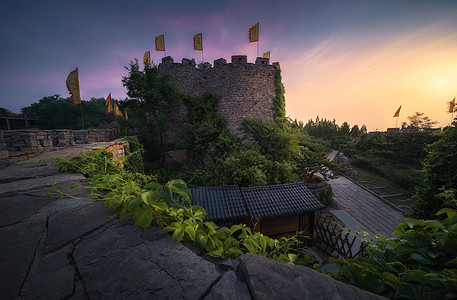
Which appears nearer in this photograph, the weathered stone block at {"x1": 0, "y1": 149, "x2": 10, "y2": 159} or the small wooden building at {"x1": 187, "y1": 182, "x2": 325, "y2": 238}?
the weathered stone block at {"x1": 0, "y1": 149, "x2": 10, "y2": 159}

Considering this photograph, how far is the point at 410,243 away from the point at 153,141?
15409 millimetres

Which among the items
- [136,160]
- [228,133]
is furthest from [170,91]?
[136,160]

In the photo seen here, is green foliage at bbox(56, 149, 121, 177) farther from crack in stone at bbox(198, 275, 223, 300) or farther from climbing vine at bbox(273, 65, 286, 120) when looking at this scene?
climbing vine at bbox(273, 65, 286, 120)

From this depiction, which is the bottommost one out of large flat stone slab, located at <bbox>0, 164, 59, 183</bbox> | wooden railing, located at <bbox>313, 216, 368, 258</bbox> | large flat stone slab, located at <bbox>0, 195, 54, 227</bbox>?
wooden railing, located at <bbox>313, 216, 368, 258</bbox>

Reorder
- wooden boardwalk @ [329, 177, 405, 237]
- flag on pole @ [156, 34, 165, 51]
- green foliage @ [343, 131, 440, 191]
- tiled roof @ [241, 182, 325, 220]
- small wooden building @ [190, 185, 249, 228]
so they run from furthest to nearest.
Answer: green foliage @ [343, 131, 440, 191]
flag on pole @ [156, 34, 165, 51]
wooden boardwalk @ [329, 177, 405, 237]
tiled roof @ [241, 182, 325, 220]
small wooden building @ [190, 185, 249, 228]

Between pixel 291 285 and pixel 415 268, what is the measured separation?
0.99 meters

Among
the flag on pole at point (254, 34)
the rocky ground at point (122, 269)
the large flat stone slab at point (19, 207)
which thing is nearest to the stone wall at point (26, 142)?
the large flat stone slab at point (19, 207)

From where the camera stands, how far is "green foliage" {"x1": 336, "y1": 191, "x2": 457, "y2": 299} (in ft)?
2.51

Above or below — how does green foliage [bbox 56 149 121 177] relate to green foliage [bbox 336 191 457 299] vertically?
above

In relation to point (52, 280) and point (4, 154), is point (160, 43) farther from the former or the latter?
point (52, 280)

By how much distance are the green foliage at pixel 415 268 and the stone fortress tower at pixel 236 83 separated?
12563 millimetres

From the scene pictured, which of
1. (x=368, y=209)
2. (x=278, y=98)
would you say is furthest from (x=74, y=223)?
(x=278, y=98)

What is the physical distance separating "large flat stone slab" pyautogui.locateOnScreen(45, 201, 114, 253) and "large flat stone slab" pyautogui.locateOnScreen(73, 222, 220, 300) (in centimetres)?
10

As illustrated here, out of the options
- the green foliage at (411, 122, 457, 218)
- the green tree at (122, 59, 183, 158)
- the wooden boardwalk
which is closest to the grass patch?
the wooden boardwalk
